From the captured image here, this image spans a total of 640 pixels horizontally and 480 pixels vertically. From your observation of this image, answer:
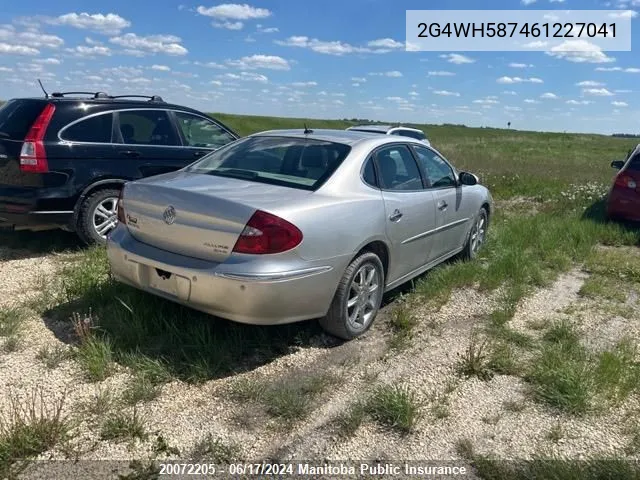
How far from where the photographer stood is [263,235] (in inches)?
128

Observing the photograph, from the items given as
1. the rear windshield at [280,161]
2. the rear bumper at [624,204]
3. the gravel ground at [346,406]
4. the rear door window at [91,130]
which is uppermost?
the rear door window at [91,130]

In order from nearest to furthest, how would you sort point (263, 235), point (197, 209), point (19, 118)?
1. point (263, 235)
2. point (197, 209)
3. point (19, 118)

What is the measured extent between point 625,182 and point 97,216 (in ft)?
23.4

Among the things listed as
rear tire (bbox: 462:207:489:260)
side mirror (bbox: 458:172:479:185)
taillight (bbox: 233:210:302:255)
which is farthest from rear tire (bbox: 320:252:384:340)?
rear tire (bbox: 462:207:489:260)

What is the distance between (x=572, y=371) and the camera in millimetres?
3463

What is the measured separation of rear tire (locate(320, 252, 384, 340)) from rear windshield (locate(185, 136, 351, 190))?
67 cm

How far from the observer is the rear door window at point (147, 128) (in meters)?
6.09

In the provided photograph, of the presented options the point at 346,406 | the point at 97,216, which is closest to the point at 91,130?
the point at 97,216

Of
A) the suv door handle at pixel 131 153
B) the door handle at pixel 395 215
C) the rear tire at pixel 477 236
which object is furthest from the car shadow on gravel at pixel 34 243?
the rear tire at pixel 477 236

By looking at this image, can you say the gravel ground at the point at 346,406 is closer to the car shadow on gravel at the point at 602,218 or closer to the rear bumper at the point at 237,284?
the rear bumper at the point at 237,284

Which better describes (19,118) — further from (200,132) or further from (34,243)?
(200,132)

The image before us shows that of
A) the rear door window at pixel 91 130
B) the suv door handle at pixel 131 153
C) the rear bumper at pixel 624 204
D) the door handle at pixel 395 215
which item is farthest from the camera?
the rear bumper at pixel 624 204

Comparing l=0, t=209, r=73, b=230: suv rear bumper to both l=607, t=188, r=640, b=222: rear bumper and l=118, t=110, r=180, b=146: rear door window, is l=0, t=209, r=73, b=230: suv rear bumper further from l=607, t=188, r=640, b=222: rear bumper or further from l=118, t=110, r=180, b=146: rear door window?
l=607, t=188, r=640, b=222: rear bumper

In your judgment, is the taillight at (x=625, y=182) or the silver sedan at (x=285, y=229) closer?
the silver sedan at (x=285, y=229)
